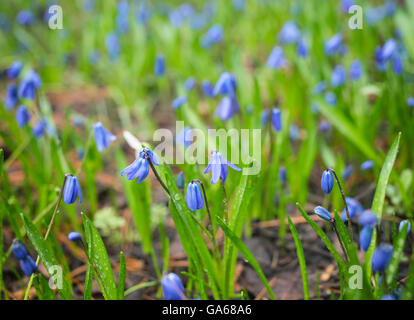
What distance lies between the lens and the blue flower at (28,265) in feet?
6.17

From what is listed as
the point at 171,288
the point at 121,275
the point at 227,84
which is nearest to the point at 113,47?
the point at 227,84

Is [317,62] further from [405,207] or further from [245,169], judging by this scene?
[245,169]

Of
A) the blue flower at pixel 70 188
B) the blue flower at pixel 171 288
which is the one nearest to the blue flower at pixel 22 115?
the blue flower at pixel 70 188

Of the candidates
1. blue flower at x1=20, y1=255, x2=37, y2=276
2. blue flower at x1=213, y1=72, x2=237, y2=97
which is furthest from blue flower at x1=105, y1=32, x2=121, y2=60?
blue flower at x1=20, y1=255, x2=37, y2=276

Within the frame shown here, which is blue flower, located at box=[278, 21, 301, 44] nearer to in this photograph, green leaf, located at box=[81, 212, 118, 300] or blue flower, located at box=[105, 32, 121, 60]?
blue flower, located at box=[105, 32, 121, 60]

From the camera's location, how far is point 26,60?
537 centimetres

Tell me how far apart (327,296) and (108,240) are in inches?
60.8

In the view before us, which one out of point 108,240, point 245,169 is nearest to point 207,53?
point 108,240

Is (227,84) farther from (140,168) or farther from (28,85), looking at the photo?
(28,85)

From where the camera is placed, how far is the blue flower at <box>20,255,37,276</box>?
1882 mm

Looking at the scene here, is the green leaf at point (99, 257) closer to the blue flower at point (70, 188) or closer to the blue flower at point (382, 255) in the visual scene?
the blue flower at point (70, 188)

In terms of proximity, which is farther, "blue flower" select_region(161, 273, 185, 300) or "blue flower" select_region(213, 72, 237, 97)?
"blue flower" select_region(213, 72, 237, 97)

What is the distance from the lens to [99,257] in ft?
6.20

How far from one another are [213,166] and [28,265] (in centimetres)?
101
